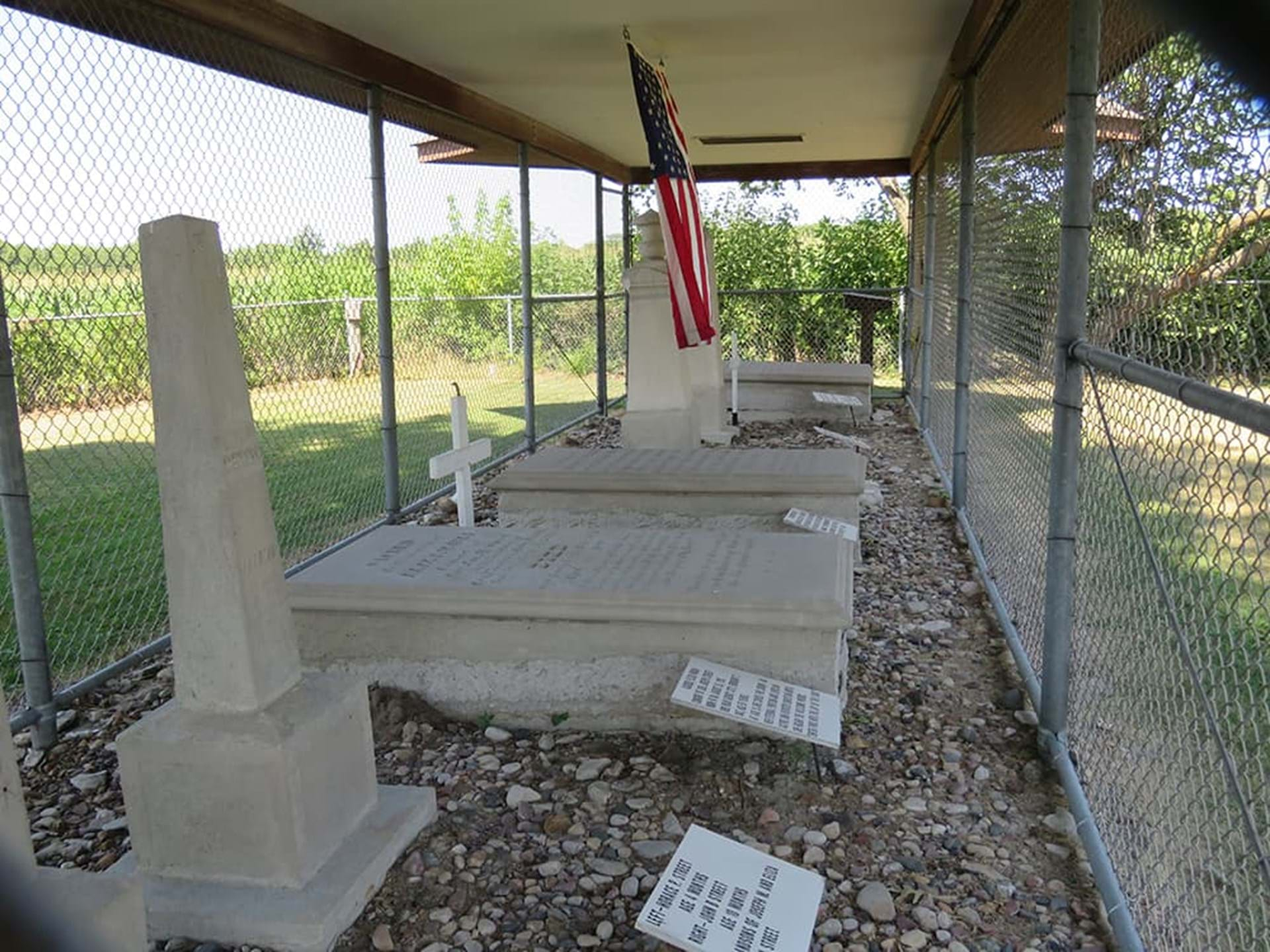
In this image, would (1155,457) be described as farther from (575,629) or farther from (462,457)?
(462,457)

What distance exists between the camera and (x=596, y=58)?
22.0ft

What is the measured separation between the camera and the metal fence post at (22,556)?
3.51 m

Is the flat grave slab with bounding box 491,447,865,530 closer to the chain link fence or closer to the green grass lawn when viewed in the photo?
the chain link fence

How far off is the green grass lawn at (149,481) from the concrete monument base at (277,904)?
61.2 inches

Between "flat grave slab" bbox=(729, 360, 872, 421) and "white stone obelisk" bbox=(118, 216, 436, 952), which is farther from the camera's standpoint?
"flat grave slab" bbox=(729, 360, 872, 421)

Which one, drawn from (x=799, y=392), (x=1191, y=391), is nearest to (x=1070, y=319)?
(x=1191, y=391)

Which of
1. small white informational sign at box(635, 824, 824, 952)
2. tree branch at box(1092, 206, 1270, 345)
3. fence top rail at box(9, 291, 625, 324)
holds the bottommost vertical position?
small white informational sign at box(635, 824, 824, 952)

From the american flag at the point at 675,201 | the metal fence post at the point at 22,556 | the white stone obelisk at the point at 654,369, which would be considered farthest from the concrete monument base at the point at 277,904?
the white stone obelisk at the point at 654,369

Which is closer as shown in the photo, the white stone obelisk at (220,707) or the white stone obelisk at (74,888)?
the white stone obelisk at (74,888)

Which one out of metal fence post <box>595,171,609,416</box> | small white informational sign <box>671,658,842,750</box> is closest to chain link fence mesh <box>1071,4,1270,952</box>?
small white informational sign <box>671,658,842,750</box>

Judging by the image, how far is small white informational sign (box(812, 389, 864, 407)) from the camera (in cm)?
1028

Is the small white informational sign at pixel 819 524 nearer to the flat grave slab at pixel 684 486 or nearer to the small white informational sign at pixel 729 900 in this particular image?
the flat grave slab at pixel 684 486

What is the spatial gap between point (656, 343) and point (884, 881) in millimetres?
5372

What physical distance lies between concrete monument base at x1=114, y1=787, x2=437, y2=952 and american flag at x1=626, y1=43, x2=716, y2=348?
4.37 metres
